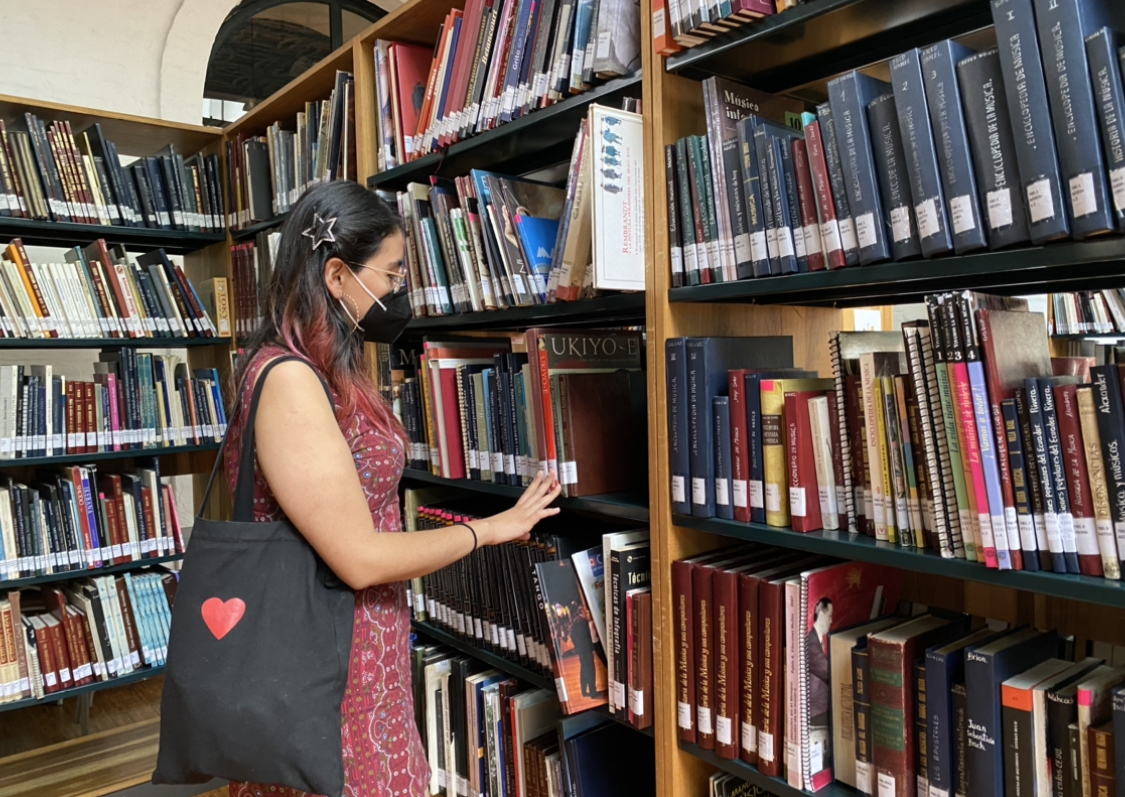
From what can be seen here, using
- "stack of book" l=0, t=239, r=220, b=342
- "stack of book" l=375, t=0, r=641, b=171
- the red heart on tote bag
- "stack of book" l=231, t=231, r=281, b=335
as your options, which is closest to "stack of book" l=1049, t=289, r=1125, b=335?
"stack of book" l=375, t=0, r=641, b=171

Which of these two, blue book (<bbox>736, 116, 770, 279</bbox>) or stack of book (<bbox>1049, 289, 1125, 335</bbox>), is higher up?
blue book (<bbox>736, 116, 770, 279</bbox>)

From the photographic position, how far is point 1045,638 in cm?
109

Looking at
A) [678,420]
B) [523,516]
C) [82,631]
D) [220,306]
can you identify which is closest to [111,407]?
[220,306]

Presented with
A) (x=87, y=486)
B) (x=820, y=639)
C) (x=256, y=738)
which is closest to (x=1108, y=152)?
(x=820, y=639)

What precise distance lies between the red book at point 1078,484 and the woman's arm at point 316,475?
35.5 inches

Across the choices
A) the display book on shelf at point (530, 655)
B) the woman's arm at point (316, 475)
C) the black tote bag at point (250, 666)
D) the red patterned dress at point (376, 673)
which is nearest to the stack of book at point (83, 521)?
the display book on shelf at point (530, 655)

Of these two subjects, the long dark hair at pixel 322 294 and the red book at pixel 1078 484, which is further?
the long dark hair at pixel 322 294

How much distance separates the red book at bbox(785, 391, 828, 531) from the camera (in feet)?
3.90

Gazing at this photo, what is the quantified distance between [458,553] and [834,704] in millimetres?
629

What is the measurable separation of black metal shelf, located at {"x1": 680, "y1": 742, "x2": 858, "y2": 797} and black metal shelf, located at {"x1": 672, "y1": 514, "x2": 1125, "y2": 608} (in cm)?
36

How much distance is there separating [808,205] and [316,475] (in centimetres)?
81

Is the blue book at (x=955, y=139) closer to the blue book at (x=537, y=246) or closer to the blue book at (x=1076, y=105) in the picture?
the blue book at (x=1076, y=105)

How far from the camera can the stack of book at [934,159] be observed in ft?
2.87

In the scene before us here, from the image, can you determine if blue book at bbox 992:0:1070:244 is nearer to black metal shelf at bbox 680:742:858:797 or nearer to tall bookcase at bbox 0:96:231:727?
black metal shelf at bbox 680:742:858:797
